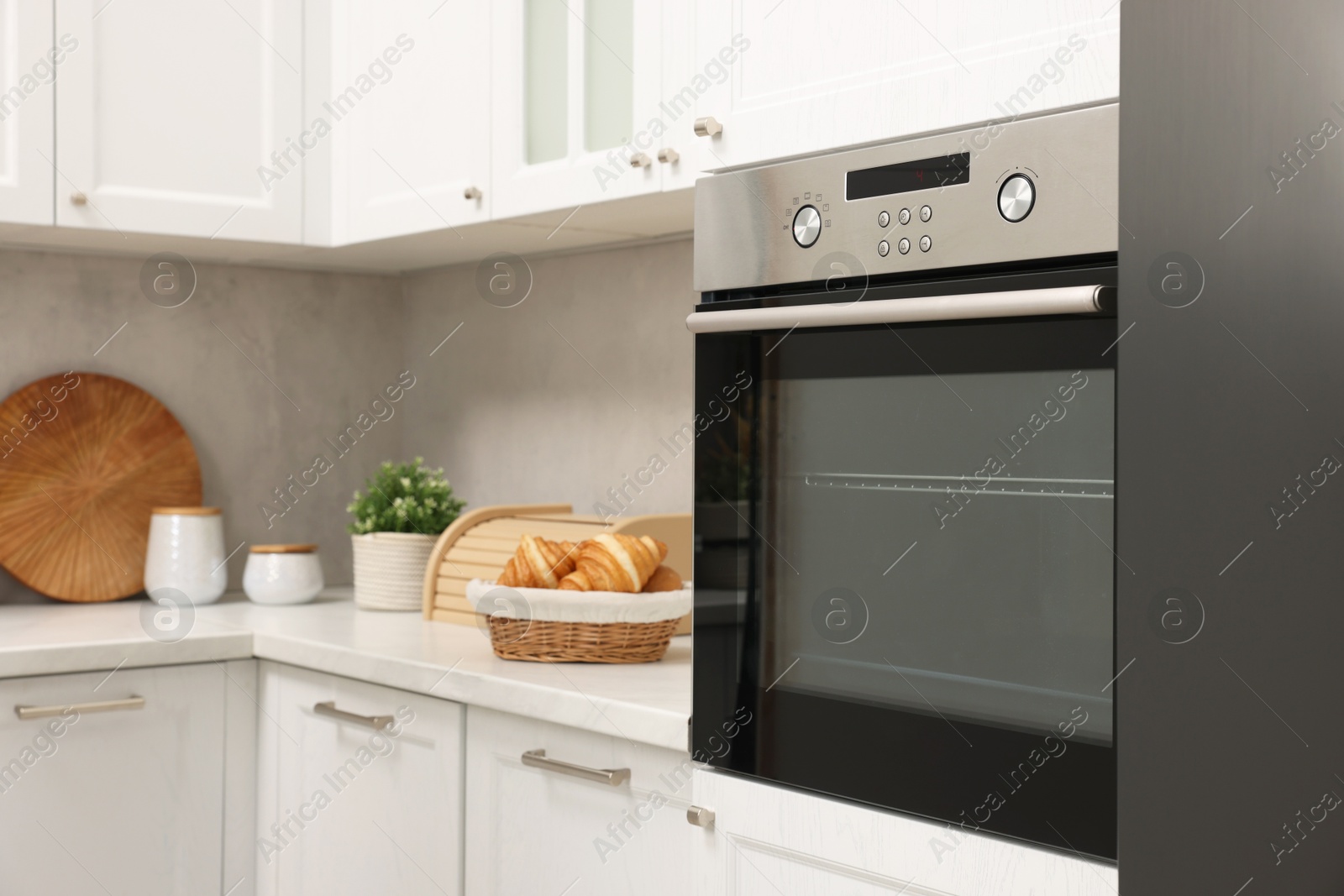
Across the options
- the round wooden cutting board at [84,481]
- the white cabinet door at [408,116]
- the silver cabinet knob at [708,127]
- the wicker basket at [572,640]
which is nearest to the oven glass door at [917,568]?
the silver cabinet knob at [708,127]

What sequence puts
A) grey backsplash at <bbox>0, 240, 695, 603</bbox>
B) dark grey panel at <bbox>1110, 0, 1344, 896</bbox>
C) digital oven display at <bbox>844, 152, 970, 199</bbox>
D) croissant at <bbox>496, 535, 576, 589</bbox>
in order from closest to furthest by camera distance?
1. dark grey panel at <bbox>1110, 0, 1344, 896</bbox>
2. digital oven display at <bbox>844, 152, 970, 199</bbox>
3. croissant at <bbox>496, 535, 576, 589</bbox>
4. grey backsplash at <bbox>0, 240, 695, 603</bbox>

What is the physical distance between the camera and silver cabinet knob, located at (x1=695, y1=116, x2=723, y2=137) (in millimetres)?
1340

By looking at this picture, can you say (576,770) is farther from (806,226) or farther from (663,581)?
(806,226)

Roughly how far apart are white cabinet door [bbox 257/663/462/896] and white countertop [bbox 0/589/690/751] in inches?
1.6

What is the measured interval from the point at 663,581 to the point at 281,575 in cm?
85

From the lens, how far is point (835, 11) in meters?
1.17

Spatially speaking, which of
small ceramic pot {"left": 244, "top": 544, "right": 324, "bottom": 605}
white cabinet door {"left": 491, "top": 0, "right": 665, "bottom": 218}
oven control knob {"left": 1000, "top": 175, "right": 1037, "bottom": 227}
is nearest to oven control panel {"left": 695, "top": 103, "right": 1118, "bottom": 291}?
oven control knob {"left": 1000, "top": 175, "right": 1037, "bottom": 227}

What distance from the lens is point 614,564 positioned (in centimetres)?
160

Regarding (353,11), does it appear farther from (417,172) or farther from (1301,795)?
(1301,795)

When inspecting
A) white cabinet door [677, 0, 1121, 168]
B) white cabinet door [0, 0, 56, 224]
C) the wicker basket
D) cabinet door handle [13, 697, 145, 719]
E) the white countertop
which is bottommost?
cabinet door handle [13, 697, 145, 719]

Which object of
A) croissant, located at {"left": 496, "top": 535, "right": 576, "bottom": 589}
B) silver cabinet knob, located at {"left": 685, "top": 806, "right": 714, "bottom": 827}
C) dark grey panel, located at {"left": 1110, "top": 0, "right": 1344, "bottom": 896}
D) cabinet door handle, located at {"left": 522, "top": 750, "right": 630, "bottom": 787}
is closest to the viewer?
dark grey panel, located at {"left": 1110, "top": 0, "right": 1344, "bottom": 896}

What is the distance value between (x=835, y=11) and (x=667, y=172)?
38 centimetres

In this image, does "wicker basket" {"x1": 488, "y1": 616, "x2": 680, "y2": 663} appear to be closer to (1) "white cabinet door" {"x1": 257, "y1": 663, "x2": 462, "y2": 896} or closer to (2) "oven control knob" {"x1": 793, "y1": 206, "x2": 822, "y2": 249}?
(1) "white cabinet door" {"x1": 257, "y1": 663, "x2": 462, "y2": 896}

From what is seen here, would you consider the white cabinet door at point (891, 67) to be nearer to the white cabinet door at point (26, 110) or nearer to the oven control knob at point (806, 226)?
the oven control knob at point (806, 226)
